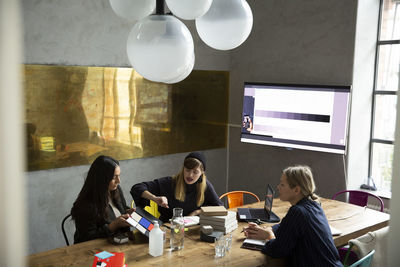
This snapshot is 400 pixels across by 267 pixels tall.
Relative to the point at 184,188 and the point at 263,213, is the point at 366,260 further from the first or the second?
the point at 184,188

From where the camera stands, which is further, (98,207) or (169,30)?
(98,207)

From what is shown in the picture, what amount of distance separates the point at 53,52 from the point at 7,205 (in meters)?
3.94

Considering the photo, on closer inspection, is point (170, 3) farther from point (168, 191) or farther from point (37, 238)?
point (37, 238)

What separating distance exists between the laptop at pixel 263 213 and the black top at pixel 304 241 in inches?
A: 25.8

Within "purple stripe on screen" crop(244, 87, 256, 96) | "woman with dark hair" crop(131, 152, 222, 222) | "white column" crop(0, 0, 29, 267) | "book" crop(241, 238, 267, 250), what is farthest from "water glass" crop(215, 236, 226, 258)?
"purple stripe on screen" crop(244, 87, 256, 96)

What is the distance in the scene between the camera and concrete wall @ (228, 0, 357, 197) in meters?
4.48

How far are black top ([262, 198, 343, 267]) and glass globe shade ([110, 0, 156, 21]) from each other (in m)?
1.48

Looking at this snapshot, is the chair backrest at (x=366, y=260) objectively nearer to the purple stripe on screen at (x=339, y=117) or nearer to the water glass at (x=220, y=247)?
the water glass at (x=220, y=247)

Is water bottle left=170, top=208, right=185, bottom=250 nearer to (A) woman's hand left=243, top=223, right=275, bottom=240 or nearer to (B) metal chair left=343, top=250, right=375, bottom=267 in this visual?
(A) woman's hand left=243, top=223, right=275, bottom=240

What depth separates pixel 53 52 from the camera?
414 centimetres

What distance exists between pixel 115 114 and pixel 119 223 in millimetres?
2013

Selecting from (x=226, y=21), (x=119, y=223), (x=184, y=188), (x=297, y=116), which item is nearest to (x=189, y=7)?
(x=226, y=21)

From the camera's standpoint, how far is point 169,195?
Result: 3.58m

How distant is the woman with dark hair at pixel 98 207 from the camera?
2.88m
